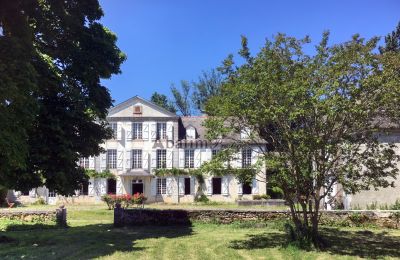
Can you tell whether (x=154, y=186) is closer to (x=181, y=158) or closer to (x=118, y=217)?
(x=181, y=158)

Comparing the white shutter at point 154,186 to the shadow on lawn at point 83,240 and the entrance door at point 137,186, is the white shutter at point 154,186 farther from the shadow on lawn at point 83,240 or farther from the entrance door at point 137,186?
the shadow on lawn at point 83,240

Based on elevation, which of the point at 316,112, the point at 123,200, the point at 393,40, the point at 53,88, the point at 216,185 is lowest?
the point at 123,200

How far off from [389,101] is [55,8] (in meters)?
12.8

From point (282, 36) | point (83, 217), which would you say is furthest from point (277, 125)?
point (83, 217)

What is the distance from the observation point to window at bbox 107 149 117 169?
42500mm

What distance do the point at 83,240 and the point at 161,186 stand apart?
87.0 ft

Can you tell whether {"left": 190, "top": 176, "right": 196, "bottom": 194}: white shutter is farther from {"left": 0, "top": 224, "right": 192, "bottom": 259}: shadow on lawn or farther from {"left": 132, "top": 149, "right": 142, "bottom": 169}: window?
{"left": 0, "top": 224, "right": 192, "bottom": 259}: shadow on lawn

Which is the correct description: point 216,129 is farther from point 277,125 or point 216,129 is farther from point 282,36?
point 282,36

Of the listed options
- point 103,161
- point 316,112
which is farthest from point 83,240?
point 103,161

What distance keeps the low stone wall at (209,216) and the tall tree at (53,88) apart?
121 inches

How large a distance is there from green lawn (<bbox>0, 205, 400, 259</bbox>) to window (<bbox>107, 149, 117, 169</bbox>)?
22.6m

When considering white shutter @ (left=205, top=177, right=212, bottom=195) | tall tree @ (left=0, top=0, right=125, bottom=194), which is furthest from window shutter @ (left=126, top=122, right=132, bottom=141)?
tall tree @ (left=0, top=0, right=125, bottom=194)

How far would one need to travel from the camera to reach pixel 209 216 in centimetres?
2025

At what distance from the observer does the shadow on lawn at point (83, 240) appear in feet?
42.7
